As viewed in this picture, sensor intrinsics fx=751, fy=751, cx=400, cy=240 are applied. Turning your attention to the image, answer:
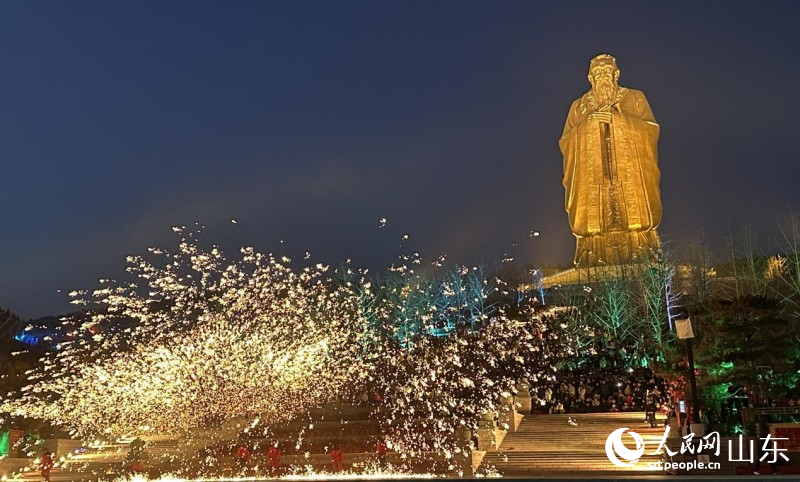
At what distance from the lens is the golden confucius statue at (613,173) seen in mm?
36000

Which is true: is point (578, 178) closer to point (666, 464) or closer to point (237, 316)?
point (237, 316)

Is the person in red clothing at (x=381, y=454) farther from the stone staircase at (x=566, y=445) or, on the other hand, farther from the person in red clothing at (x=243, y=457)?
the person in red clothing at (x=243, y=457)

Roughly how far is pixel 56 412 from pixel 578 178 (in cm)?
2522

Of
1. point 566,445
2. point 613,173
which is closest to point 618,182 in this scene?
point 613,173

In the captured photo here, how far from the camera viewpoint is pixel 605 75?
120 ft

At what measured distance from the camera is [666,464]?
14.0 metres

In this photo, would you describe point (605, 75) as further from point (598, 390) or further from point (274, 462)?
point (274, 462)

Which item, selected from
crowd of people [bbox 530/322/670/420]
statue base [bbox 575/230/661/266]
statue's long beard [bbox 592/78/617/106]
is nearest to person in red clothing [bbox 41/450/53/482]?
crowd of people [bbox 530/322/670/420]

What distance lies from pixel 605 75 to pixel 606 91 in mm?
771

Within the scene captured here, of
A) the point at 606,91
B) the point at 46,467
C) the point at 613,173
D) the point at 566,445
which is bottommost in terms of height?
the point at 566,445

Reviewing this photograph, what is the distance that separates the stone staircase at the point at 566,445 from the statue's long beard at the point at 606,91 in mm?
20201

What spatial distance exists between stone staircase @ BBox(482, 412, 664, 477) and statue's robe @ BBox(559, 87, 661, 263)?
1693cm

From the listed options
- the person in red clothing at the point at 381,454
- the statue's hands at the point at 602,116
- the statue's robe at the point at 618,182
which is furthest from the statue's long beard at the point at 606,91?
the person in red clothing at the point at 381,454

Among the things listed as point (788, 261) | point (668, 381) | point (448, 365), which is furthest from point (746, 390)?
A: point (788, 261)
